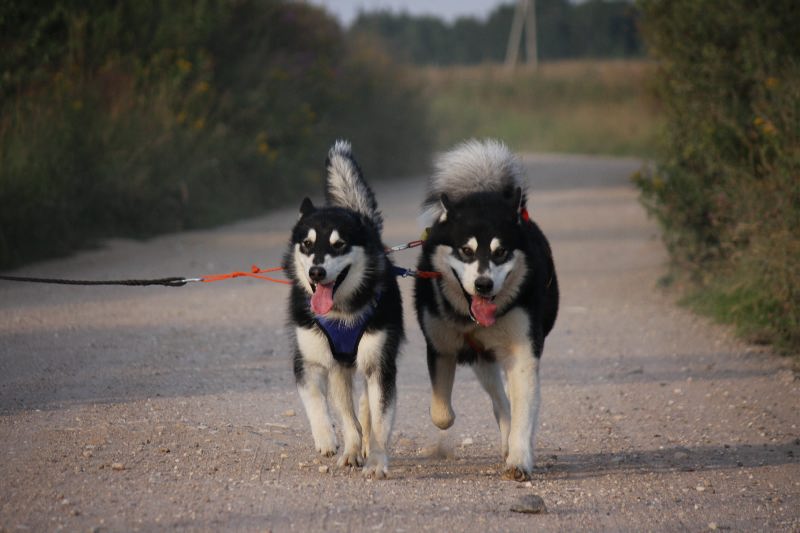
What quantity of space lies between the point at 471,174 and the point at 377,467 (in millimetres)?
1744

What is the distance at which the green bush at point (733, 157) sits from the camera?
816 centimetres

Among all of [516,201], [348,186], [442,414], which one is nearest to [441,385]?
[442,414]

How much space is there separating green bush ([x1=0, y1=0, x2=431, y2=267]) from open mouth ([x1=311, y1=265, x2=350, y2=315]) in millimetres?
6399

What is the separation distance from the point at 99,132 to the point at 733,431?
960 centimetres

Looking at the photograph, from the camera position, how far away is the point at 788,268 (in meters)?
7.78

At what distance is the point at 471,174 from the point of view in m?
5.81

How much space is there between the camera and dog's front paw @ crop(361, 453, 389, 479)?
193 inches

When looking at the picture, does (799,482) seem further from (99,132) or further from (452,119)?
(452,119)

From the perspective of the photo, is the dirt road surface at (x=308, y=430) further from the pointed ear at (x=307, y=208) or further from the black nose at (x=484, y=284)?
the pointed ear at (x=307, y=208)

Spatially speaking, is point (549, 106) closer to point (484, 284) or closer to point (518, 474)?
point (484, 284)

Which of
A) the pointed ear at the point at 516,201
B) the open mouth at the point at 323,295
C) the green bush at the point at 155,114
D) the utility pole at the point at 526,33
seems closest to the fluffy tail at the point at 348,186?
the open mouth at the point at 323,295

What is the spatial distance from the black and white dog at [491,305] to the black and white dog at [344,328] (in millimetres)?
245

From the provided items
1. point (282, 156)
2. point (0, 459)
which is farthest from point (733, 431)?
point (282, 156)

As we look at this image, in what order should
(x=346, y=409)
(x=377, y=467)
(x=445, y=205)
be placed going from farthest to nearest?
(x=445, y=205) → (x=346, y=409) → (x=377, y=467)
